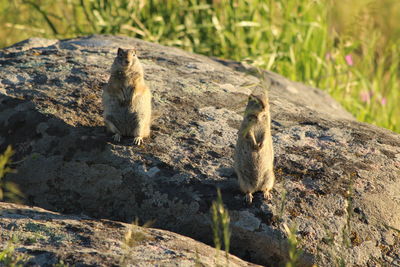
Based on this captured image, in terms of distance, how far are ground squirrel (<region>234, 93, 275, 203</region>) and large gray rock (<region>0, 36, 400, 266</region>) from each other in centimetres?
12

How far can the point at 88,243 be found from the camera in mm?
3512

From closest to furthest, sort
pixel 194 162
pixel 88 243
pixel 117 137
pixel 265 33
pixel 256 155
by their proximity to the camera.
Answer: pixel 88 243 < pixel 256 155 < pixel 194 162 < pixel 117 137 < pixel 265 33

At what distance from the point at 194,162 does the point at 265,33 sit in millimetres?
4262

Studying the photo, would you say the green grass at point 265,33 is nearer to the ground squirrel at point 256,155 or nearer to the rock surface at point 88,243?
the ground squirrel at point 256,155

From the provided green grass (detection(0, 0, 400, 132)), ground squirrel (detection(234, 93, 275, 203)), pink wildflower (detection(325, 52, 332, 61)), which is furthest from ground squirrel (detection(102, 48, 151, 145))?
pink wildflower (detection(325, 52, 332, 61))

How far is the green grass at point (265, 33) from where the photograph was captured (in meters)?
7.93

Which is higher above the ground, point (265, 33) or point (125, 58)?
point (125, 58)

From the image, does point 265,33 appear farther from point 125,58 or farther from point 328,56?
point 125,58

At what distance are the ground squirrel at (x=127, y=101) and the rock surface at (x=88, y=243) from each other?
1123 mm

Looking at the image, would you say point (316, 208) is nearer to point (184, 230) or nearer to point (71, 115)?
point (184, 230)

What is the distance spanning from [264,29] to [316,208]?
4.23 meters

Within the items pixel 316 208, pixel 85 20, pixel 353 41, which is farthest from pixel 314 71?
pixel 316 208

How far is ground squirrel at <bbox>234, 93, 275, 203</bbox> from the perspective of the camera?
423cm

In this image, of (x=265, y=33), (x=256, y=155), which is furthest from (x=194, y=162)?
(x=265, y=33)
